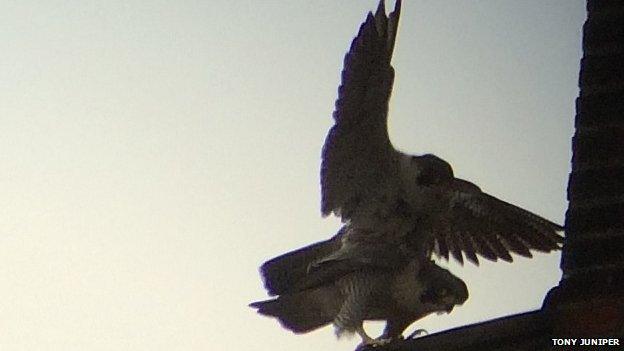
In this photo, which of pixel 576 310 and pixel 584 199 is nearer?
pixel 576 310

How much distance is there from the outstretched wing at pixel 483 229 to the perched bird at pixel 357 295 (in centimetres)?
50

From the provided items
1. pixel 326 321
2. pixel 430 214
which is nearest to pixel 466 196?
pixel 430 214

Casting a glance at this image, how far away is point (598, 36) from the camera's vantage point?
3.10m

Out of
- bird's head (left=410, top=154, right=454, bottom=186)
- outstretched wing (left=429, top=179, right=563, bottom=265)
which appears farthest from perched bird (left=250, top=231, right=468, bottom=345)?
outstretched wing (left=429, top=179, right=563, bottom=265)

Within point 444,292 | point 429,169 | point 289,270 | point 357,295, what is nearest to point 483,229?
point 429,169

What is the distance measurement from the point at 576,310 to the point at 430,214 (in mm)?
1597

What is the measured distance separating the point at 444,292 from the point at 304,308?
544 mm

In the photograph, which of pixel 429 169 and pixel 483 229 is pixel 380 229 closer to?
pixel 429 169

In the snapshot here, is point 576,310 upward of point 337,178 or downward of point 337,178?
downward

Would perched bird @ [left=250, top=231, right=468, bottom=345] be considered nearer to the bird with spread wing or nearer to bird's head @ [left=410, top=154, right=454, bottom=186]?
the bird with spread wing

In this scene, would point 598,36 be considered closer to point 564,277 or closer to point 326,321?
point 564,277

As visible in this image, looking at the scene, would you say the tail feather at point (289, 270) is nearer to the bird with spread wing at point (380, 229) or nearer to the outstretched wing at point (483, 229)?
the bird with spread wing at point (380, 229)

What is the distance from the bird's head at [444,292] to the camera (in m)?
3.47

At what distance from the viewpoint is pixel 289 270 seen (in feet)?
12.1
